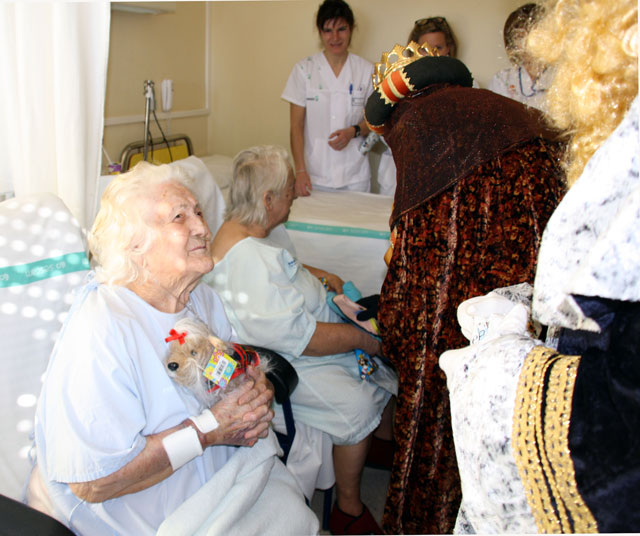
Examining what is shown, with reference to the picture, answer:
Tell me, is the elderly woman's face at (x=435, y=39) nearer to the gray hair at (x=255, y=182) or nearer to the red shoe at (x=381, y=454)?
the gray hair at (x=255, y=182)

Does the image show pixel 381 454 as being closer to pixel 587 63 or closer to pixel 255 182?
pixel 255 182

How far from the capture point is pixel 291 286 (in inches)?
69.3

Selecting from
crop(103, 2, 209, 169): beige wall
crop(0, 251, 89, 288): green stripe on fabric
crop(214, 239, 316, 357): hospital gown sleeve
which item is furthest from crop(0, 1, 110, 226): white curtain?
crop(103, 2, 209, 169): beige wall

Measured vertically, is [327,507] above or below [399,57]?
below

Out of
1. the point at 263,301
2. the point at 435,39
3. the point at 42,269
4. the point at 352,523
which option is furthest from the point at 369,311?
the point at 435,39

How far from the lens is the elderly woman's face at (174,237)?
1267 mm

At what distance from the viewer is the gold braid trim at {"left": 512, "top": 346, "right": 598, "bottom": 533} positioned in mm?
560

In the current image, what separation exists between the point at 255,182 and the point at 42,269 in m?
0.79

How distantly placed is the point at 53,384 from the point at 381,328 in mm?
796

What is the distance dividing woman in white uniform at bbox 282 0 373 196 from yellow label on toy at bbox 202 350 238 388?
2268mm

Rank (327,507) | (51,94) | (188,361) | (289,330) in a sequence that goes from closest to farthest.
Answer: (188,361) → (51,94) → (289,330) → (327,507)

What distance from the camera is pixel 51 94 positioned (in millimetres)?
1499

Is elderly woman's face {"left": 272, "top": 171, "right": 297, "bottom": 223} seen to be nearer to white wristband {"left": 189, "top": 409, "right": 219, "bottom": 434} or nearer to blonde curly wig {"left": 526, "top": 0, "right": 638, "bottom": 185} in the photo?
white wristband {"left": 189, "top": 409, "right": 219, "bottom": 434}

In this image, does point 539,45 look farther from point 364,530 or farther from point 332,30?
point 332,30
